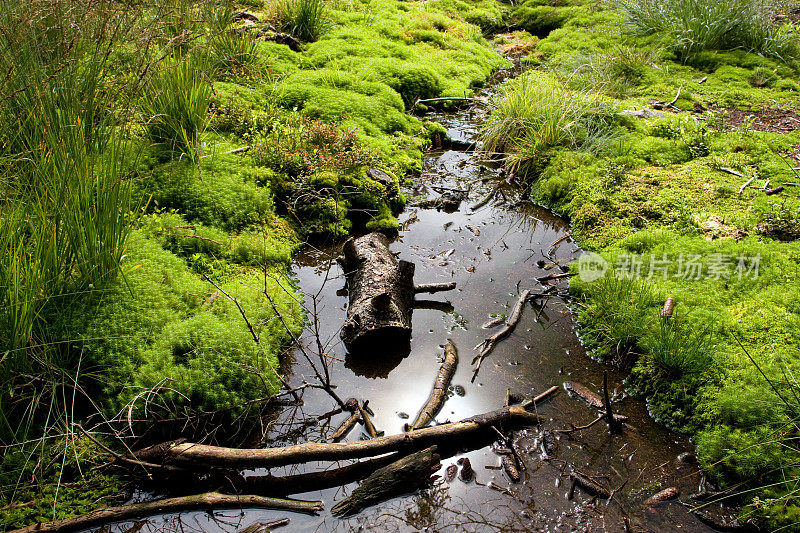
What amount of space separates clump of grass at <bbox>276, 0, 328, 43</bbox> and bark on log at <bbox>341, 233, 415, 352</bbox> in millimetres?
5441

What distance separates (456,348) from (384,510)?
1.49m

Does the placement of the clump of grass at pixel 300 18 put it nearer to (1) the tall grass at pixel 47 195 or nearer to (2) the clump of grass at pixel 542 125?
(2) the clump of grass at pixel 542 125

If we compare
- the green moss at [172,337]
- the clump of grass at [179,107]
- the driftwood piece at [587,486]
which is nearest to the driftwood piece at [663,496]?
the driftwood piece at [587,486]

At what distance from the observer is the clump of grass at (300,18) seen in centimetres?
853

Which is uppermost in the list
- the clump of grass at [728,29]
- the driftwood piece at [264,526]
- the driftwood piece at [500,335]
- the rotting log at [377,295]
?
the clump of grass at [728,29]

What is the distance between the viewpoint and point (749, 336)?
388cm

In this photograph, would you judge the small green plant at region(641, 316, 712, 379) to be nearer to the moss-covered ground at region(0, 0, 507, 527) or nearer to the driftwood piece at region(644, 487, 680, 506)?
the driftwood piece at region(644, 487, 680, 506)

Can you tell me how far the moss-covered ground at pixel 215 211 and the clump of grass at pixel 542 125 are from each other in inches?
42.3

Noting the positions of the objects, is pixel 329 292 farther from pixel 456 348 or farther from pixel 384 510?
pixel 384 510

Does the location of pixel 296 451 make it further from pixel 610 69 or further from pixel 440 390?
pixel 610 69

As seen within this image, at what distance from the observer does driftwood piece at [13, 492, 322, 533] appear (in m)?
2.66

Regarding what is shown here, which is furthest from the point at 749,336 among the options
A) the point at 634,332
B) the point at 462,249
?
the point at 462,249

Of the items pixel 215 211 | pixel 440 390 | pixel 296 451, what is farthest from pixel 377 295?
pixel 215 211

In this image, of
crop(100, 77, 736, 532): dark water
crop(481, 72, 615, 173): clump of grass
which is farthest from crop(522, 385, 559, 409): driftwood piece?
crop(481, 72, 615, 173): clump of grass
